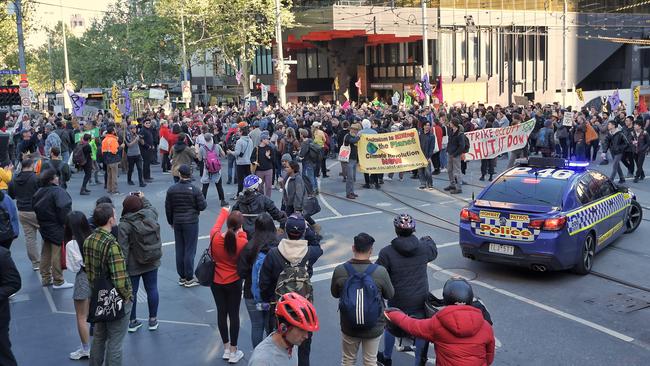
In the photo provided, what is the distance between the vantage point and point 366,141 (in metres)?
16.8

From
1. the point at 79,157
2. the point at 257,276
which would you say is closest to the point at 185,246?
the point at 257,276

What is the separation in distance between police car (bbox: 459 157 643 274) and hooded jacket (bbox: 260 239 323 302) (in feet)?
13.5

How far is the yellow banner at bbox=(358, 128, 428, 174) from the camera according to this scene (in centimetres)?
1688

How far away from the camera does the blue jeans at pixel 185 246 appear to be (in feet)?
30.0

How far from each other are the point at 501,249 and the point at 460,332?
204 inches

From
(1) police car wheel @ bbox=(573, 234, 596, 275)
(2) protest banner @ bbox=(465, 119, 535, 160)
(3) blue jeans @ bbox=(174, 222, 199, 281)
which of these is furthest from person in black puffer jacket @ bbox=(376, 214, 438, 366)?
(2) protest banner @ bbox=(465, 119, 535, 160)

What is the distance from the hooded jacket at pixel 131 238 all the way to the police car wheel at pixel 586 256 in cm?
575

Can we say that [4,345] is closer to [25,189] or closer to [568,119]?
[25,189]

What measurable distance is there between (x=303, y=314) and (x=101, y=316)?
2.70 metres

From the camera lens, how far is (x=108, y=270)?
589 cm

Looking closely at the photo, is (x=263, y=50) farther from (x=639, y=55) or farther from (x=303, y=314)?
(x=303, y=314)

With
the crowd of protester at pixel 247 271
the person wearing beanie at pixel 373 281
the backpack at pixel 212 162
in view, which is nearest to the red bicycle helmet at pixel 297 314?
the crowd of protester at pixel 247 271

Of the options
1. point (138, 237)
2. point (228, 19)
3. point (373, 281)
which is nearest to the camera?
point (373, 281)

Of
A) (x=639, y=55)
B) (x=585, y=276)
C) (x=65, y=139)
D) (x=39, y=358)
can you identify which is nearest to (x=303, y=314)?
(x=39, y=358)
